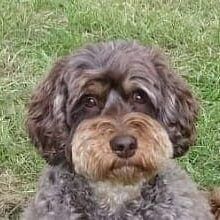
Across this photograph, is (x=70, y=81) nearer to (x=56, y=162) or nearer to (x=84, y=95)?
(x=84, y=95)

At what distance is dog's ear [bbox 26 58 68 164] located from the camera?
16.7ft

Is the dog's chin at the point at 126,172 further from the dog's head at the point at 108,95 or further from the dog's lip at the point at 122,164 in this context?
the dog's head at the point at 108,95

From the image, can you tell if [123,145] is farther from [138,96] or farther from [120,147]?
[138,96]

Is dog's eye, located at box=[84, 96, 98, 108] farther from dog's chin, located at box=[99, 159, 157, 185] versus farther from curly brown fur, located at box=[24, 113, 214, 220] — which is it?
dog's chin, located at box=[99, 159, 157, 185]

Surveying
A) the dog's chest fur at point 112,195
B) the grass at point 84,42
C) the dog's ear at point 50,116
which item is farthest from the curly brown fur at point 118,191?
the grass at point 84,42

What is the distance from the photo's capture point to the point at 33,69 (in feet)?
24.6


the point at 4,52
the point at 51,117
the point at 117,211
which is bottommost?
the point at 4,52

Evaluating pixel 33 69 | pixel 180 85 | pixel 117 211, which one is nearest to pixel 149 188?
pixel 117 211

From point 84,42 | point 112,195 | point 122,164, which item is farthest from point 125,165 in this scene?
point 84,42

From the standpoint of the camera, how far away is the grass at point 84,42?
6.48 m

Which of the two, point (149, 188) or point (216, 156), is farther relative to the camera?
point (216, 156)

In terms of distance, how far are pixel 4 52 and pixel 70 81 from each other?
2.87 m

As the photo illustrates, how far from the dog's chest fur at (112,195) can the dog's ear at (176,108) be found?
0.32 m

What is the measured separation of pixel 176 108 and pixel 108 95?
42 cm
